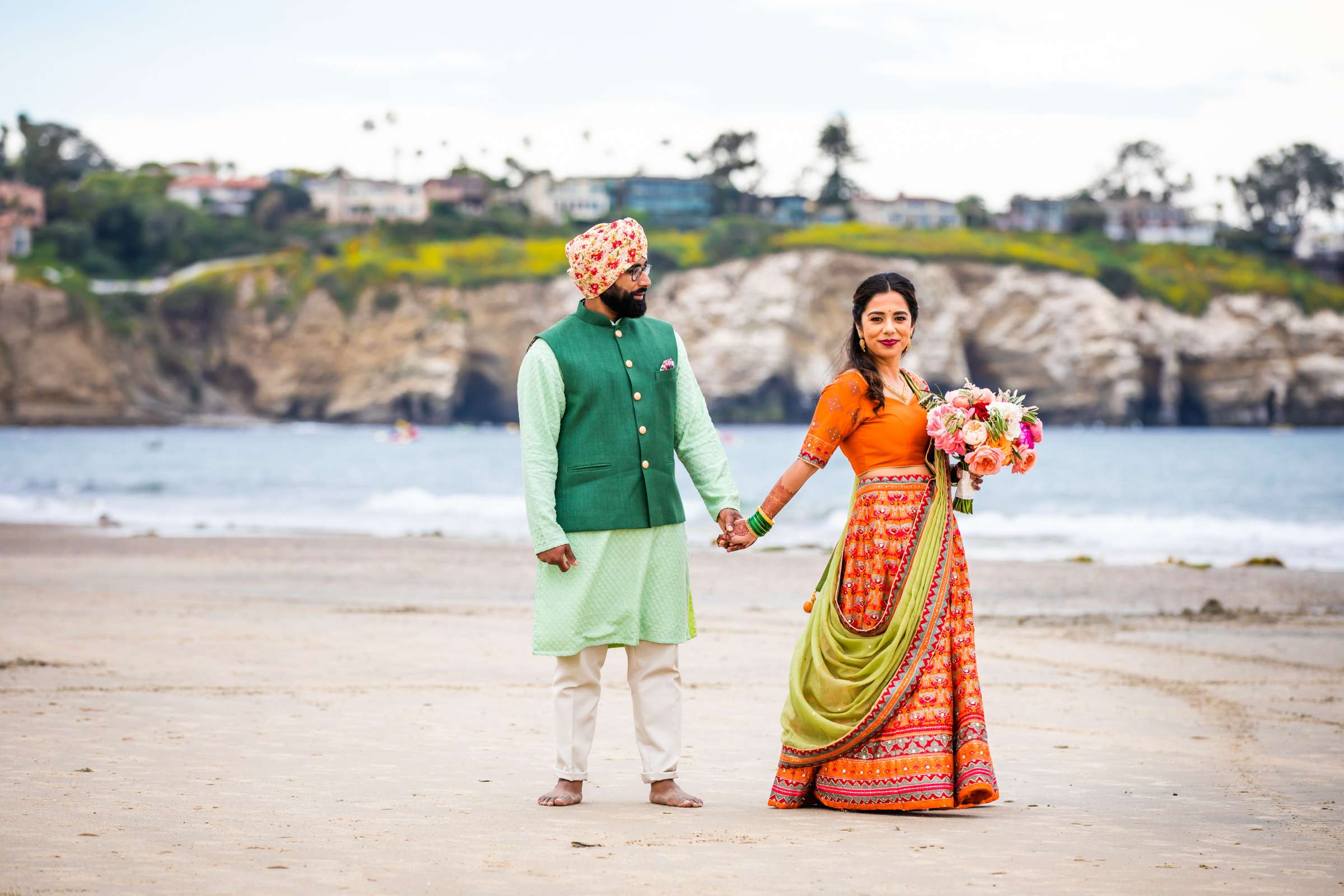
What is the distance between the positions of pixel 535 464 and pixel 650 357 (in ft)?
1.72

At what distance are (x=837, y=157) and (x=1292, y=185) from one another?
113 ft

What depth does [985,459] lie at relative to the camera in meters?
4.54

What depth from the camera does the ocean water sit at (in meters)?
21.2

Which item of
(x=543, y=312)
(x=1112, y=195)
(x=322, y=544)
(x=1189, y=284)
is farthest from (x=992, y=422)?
(x=1112, y=195)

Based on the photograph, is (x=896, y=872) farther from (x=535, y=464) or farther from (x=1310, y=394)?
(x=1310, y=394)

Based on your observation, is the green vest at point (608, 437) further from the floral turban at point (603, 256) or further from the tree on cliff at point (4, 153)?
the tree on cliff at point (4, 153)

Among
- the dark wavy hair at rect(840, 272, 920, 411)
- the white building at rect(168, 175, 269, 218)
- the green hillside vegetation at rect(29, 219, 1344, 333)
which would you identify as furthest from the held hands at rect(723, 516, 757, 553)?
the white building at rect(168, 175, 269, 218)

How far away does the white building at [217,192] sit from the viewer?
365ft

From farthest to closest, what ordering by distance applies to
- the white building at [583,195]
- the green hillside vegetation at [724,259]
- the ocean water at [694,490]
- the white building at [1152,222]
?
the white building at [583,195] → the white building at [1152,222] → the green hillside vegetation at [724,259] → the ocean water at [694,490]

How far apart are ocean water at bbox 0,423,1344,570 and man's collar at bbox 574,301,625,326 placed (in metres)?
13.6

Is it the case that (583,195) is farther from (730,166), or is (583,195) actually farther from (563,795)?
(563,795)

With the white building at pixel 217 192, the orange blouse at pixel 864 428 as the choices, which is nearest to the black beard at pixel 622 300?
the orange blouse at pixel 864 428

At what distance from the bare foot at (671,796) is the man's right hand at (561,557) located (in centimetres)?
77

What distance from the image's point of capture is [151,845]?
3838 mm
